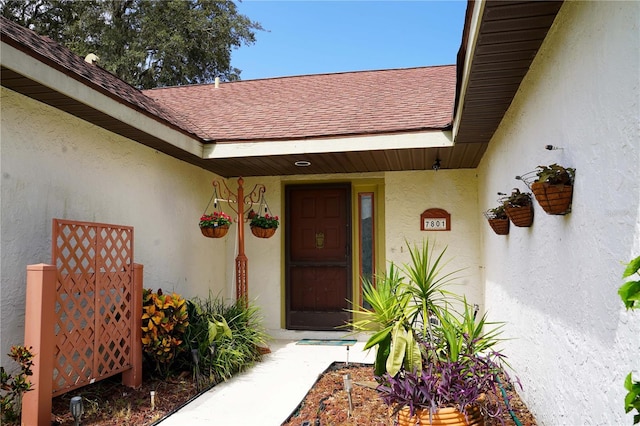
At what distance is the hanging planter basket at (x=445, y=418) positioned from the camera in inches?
110

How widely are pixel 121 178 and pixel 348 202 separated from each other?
3550mm

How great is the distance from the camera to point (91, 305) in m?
4.04

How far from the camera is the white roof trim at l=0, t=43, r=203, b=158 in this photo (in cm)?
329

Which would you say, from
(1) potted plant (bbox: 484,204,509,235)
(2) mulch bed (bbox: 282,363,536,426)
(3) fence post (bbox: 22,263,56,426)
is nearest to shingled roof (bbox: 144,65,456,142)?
(1) potted plant (bbox: 484,204,509,235)

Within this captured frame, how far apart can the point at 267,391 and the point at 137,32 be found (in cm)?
1596

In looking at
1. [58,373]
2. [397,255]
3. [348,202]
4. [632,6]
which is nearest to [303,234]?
[348,202]

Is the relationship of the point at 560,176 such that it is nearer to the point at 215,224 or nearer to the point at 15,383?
the point at 15,383

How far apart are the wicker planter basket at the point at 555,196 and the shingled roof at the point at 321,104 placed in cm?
310

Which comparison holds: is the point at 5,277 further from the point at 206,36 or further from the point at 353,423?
the point at 206,36

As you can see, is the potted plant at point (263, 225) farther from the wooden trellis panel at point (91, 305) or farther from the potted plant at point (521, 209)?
the potted plant at point (521, 209)

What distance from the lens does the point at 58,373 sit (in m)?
3.73

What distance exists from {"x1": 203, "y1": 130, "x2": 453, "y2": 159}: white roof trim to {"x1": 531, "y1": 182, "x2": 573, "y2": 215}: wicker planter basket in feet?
10.2

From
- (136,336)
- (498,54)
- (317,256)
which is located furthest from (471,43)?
(317,256)

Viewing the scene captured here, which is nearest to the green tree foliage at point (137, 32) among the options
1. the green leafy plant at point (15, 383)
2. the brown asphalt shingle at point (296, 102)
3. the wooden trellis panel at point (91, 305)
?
the brown asphalt shingle at point (296, 102)
